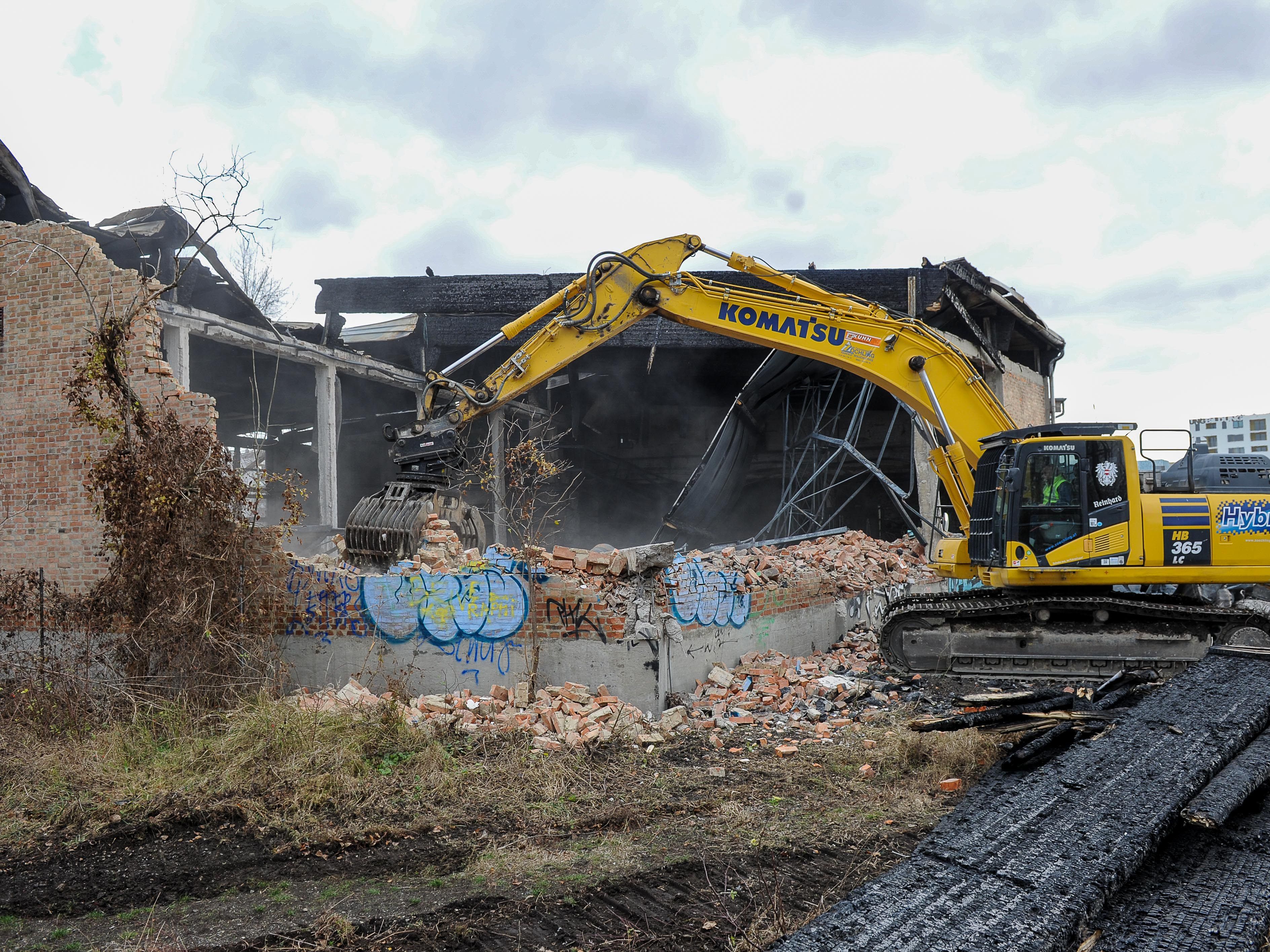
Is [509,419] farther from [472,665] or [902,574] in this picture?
[472,665]

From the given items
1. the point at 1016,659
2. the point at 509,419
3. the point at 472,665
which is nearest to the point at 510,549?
the point at 472,665

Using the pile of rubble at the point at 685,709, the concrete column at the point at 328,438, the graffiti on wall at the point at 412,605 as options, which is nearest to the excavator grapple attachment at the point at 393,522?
the graffiti on wall at the point at 412,605

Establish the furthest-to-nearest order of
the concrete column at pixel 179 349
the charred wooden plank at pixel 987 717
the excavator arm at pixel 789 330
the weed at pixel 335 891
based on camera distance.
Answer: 1. the concrete column at pixel 179 349
2. the excavator arm at pixel 789 330
3. the charred wooden plank at pixel 987 717
4. the weed at pixel 335 891

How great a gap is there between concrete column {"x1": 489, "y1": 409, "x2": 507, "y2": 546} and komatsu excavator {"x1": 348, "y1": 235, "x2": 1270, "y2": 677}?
5.59m

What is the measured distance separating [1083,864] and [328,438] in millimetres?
11446

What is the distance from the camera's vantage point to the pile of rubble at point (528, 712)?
7324 mm

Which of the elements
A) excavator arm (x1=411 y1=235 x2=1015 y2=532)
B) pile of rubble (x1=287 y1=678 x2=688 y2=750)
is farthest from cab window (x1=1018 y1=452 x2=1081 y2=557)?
pile of rubble (x1=287 y1=678 x2=688 y2=750)

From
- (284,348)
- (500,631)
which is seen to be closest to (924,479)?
(500,631)

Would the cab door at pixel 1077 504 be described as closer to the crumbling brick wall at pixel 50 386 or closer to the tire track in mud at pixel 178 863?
the tire track in mud at pixel 178 863

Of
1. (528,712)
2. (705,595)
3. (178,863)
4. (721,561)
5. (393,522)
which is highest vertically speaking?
(393,522)

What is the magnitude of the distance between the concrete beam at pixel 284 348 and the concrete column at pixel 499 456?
1.42 m

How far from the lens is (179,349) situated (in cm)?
1076

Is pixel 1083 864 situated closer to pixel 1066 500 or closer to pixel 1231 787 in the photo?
pixel 1231 787

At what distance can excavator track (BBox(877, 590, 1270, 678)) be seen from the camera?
8.52 metres
